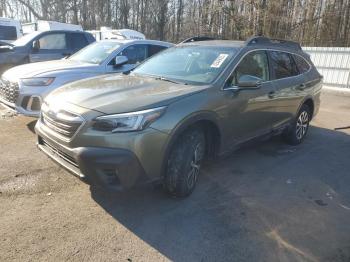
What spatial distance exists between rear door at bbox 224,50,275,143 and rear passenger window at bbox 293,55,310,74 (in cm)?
119

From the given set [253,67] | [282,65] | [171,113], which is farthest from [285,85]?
[171,113]

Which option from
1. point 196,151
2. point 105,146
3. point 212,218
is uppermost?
point 105,146

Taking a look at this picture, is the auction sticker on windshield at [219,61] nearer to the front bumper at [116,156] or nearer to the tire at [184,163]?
the tire at [184,163]

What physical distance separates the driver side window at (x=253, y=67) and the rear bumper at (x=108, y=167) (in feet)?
5.51

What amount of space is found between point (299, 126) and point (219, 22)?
1563cm

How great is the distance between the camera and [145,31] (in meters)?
29.1

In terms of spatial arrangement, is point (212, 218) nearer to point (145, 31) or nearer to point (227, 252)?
point (227, 252)

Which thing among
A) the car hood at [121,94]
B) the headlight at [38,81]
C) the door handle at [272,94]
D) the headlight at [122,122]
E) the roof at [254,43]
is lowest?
the headlight at [38,81]

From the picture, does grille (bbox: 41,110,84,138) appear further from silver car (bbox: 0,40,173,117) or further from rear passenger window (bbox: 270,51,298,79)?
rear passenger window (bbox: 270,51,298,79)

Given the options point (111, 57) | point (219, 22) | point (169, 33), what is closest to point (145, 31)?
point (169, 33)

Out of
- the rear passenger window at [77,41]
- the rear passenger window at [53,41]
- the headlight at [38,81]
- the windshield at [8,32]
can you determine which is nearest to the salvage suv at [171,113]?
the headlight at [38,81]

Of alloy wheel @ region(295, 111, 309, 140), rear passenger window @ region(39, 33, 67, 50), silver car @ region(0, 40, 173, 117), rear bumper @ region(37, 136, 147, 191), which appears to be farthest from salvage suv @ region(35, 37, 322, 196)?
rear passenger window @ region(39, 33, 67, 50)

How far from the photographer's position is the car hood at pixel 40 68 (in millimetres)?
5652

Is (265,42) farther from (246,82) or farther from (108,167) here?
(108,167)
